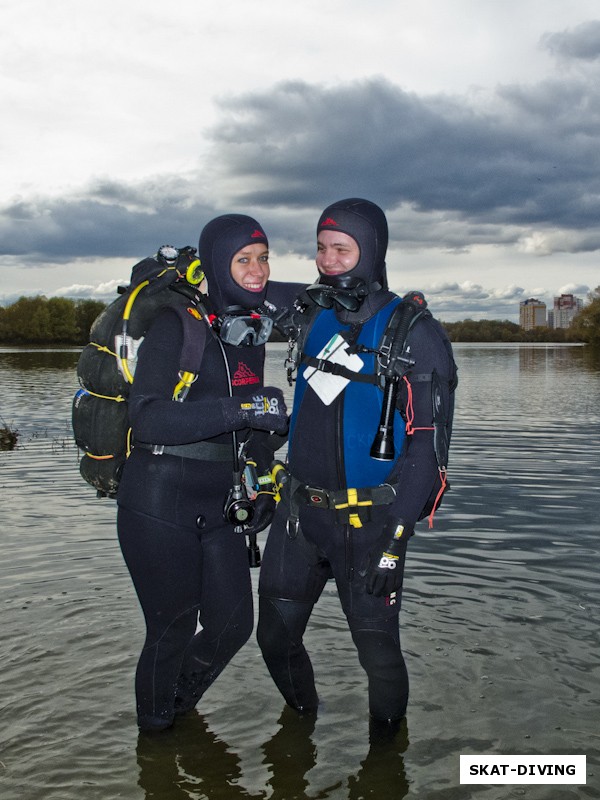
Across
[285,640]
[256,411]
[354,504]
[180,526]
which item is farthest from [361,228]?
[285,640]

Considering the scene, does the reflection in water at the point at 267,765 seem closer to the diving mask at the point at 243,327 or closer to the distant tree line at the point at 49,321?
the diving mask at the point at 243,327

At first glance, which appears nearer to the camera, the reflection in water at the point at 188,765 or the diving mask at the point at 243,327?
the diving mask at the point at 243,327

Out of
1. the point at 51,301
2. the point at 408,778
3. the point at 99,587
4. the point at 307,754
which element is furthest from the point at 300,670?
the point at 51,301

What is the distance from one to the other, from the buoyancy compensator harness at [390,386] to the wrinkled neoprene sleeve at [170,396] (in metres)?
0.43

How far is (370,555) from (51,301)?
369ft

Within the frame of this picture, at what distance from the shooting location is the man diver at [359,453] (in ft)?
12.6

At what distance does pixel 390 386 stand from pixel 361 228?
0.83m

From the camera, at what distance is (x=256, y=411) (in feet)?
12.4

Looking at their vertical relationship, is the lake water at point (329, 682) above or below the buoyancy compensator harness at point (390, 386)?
below

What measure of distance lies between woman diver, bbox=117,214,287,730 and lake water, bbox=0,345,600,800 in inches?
19.2

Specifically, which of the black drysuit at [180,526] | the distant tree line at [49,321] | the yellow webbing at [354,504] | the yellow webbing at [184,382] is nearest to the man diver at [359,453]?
the yellow webbing at [354,504]

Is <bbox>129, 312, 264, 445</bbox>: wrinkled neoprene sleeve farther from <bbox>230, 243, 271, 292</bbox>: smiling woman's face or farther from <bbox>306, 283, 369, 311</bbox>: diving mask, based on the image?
<bbox>306, 283, 369, 311</bbox>: diving mask

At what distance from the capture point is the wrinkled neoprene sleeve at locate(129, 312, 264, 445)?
3.72 metres

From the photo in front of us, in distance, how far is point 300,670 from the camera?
4422 millimetres
